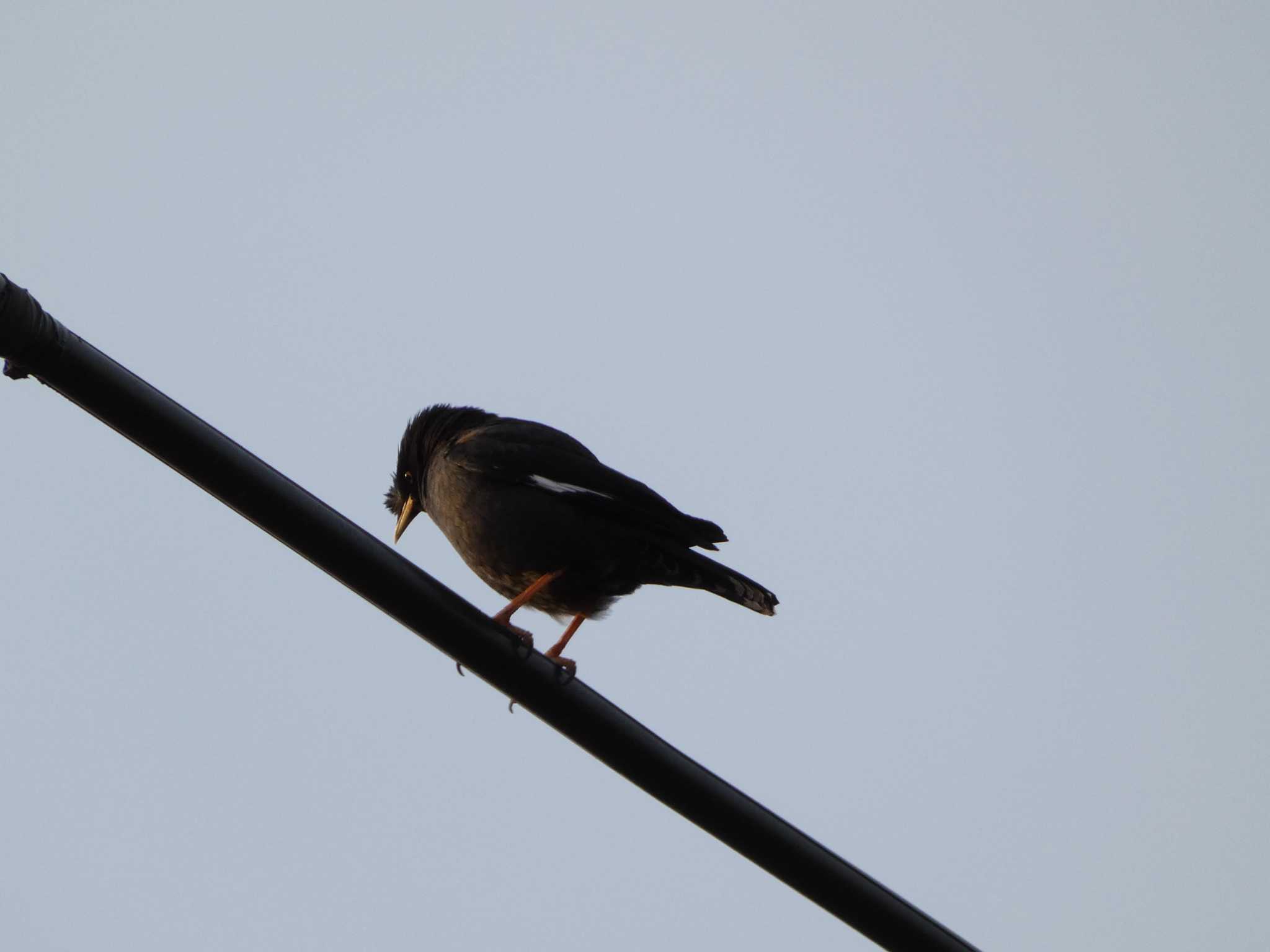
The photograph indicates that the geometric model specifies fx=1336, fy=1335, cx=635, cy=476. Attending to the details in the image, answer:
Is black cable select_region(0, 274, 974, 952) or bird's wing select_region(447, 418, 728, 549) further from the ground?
bird's wing select_region(447, 418, 728, 549)

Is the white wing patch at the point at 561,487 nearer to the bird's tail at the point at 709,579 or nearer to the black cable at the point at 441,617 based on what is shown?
the bird's tail at the point at 709,579

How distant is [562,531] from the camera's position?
5.15m

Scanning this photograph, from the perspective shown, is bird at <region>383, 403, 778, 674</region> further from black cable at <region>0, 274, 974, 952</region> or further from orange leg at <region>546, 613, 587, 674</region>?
black cable at <region>0, 274, 974, 952</region>

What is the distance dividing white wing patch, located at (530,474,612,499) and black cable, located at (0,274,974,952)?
1.99 m

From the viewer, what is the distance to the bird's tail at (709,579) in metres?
4.88

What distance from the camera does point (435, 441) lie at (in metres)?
6.17

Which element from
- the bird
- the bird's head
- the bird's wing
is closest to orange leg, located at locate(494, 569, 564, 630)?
the bird

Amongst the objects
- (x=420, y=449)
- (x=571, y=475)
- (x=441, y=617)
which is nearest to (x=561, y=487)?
(x=571, y=475)

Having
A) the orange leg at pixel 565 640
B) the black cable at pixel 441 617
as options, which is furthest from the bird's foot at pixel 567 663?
the black cable at pixel 441 617

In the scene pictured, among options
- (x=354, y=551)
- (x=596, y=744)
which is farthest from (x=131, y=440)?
(x=596, y=744)

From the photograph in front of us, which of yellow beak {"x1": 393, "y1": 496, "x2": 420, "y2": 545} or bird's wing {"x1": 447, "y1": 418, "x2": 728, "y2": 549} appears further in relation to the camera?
yellow beak {"x1": 393, "y1": 496, "x2": 420, "y2": 545}

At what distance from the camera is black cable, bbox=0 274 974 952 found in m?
2.73

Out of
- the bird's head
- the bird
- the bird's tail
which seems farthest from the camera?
the bird's head

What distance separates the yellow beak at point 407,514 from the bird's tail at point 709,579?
174 centimetres
